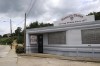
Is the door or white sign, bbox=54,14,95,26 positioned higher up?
white sign, bbox=54,14,95,26

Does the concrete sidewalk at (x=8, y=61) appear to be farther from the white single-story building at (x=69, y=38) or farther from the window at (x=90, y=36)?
the window at (x=90, y=36)

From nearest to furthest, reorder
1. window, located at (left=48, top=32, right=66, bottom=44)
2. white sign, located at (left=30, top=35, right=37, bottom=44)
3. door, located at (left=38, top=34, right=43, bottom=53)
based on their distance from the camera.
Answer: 1. window, located at (left=48, top=32, right=66, bottom=44)
2. door, located at (left=38, top=34, right=43, bottom=53)
3. white sign, located at (left=30, top=35, right=37, bottom=44)

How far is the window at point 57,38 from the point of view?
74.4 ft

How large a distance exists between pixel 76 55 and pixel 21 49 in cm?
1042

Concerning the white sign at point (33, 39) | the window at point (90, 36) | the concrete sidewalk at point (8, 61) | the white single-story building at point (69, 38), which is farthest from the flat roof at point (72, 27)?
the concrete sidewalk at point (8, 61)

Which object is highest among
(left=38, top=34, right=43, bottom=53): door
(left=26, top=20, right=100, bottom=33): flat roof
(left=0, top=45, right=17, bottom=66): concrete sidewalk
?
(left=26, top=20, right=100, bottom=33): flat roof

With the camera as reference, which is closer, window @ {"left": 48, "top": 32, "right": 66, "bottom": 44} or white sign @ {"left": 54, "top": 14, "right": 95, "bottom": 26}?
window @ {"left": 48, "top": 32, "right": 66, "bottom": 44}

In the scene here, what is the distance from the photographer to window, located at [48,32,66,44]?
22688 millimetres

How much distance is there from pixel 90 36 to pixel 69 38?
280 cm

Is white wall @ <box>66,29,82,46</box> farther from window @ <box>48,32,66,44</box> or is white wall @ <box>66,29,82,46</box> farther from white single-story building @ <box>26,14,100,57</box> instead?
window @ <box>48,32,66,44</box>

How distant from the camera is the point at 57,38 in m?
23.6

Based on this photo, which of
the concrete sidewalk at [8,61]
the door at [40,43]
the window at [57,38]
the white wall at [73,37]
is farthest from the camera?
the door at [40,43]

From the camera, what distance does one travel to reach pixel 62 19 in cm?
2452

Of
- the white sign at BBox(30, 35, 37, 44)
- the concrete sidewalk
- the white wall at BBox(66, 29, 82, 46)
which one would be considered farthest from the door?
the white wall at BBox(66, 29, 82, 46)
